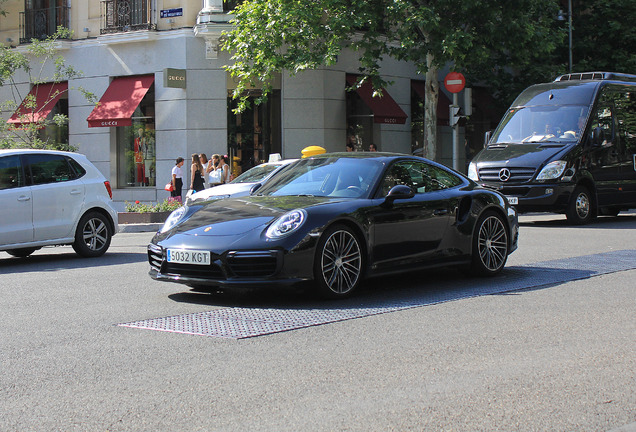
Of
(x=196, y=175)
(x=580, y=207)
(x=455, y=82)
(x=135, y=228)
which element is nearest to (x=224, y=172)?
(x=196, y=175)

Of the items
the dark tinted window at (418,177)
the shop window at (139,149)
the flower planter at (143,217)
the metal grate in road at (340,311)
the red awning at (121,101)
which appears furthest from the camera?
the shop window at (139,149)

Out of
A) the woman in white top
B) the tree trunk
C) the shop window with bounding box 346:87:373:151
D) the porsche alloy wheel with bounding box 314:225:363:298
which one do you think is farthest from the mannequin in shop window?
the porsche alloy wheel with bounding box 314:225:363:298

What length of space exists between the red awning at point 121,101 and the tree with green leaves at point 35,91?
59cm

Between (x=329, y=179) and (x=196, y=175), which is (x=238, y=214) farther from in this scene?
(x=196, y=175)

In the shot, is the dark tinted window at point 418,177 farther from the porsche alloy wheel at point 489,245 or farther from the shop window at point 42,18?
the shop window at point 42,18

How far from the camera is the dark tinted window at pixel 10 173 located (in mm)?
11766

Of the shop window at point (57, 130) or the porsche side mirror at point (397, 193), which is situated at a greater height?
the shop window at point (57, 130)

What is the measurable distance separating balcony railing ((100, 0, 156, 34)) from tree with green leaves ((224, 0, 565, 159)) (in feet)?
9.82

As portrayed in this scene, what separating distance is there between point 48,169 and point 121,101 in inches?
577

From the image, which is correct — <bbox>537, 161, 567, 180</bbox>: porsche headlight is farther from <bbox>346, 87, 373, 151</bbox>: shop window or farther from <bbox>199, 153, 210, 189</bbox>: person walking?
<bbox>346, 87, 373, 151</bbox>: shop window

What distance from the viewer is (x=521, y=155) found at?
1775cm

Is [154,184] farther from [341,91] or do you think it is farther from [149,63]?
[341,91]

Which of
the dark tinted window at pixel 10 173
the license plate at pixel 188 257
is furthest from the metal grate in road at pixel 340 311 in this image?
the dark tinted window at pixel 10 173

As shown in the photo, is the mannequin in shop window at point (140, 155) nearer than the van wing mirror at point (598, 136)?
No
